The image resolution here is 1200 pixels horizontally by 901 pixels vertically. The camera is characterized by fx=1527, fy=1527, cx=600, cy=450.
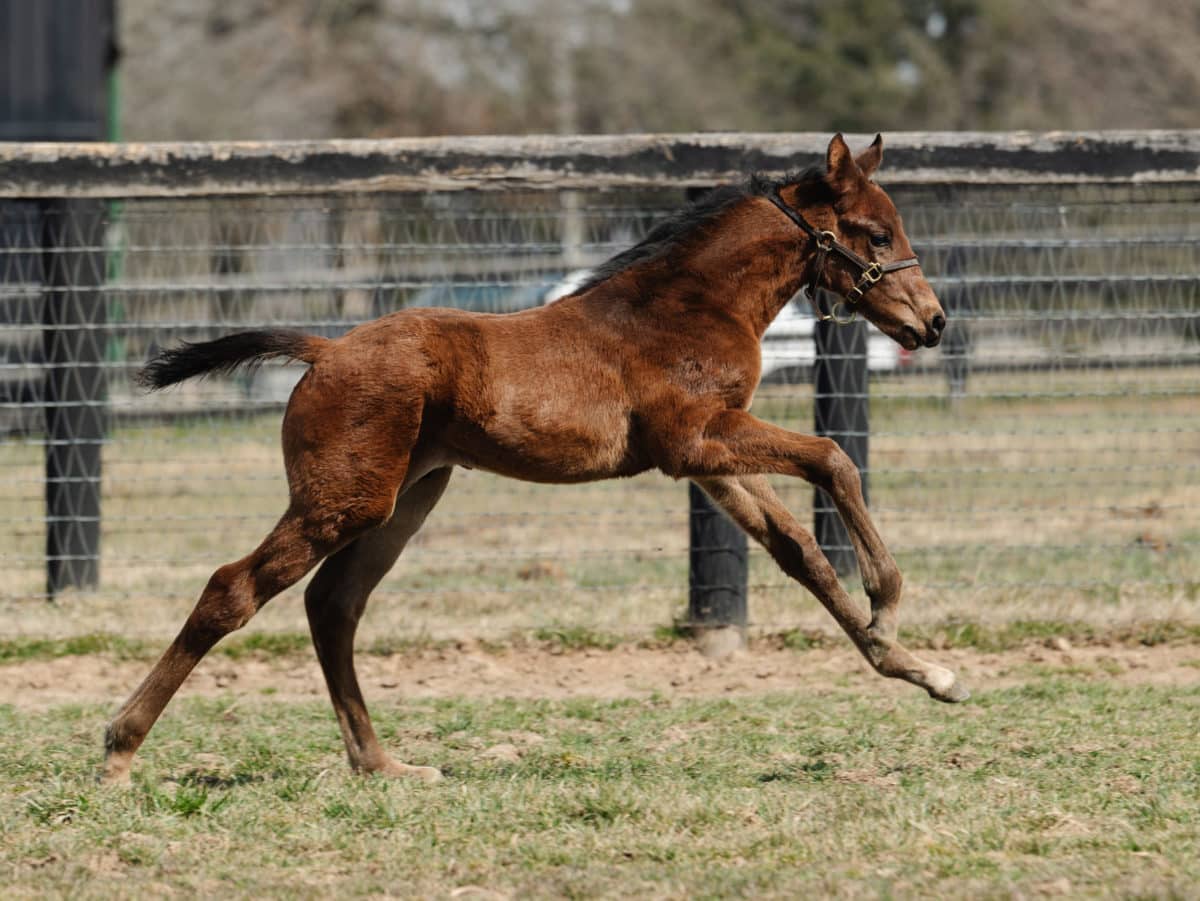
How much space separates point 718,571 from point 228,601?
2.79 m

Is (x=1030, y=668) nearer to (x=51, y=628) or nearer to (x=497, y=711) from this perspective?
(x=497, y=711)

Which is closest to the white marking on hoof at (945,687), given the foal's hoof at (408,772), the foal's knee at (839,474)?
the foal's knee at (839,474)

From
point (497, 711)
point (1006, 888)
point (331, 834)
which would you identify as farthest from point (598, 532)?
point (1006, 888)

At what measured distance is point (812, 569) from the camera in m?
5.13

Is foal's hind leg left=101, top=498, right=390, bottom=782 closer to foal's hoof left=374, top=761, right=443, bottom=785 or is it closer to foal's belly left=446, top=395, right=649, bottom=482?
foal's belly left=446, top=395, right=649, bottom=482

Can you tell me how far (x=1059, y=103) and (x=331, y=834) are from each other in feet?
109

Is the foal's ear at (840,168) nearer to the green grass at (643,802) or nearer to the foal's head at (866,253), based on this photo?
the foal's head at (866,253)

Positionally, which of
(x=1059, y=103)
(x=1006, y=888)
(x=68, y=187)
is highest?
(x=1059, y=103)

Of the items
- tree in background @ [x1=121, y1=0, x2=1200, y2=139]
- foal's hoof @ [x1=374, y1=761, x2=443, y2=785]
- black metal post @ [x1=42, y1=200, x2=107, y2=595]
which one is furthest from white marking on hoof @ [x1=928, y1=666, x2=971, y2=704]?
tree in background @ [x1=121, y1=0, x2=1200, y2=139]

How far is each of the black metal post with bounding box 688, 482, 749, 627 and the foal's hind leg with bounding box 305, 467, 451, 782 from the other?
199 centimetres

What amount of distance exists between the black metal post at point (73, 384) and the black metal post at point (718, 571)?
2914 mm

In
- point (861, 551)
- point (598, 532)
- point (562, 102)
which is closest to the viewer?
point (861, 551)

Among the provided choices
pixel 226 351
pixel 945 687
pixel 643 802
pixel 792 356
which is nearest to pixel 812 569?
pixel 945 687

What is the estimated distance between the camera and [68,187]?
22.6ft
